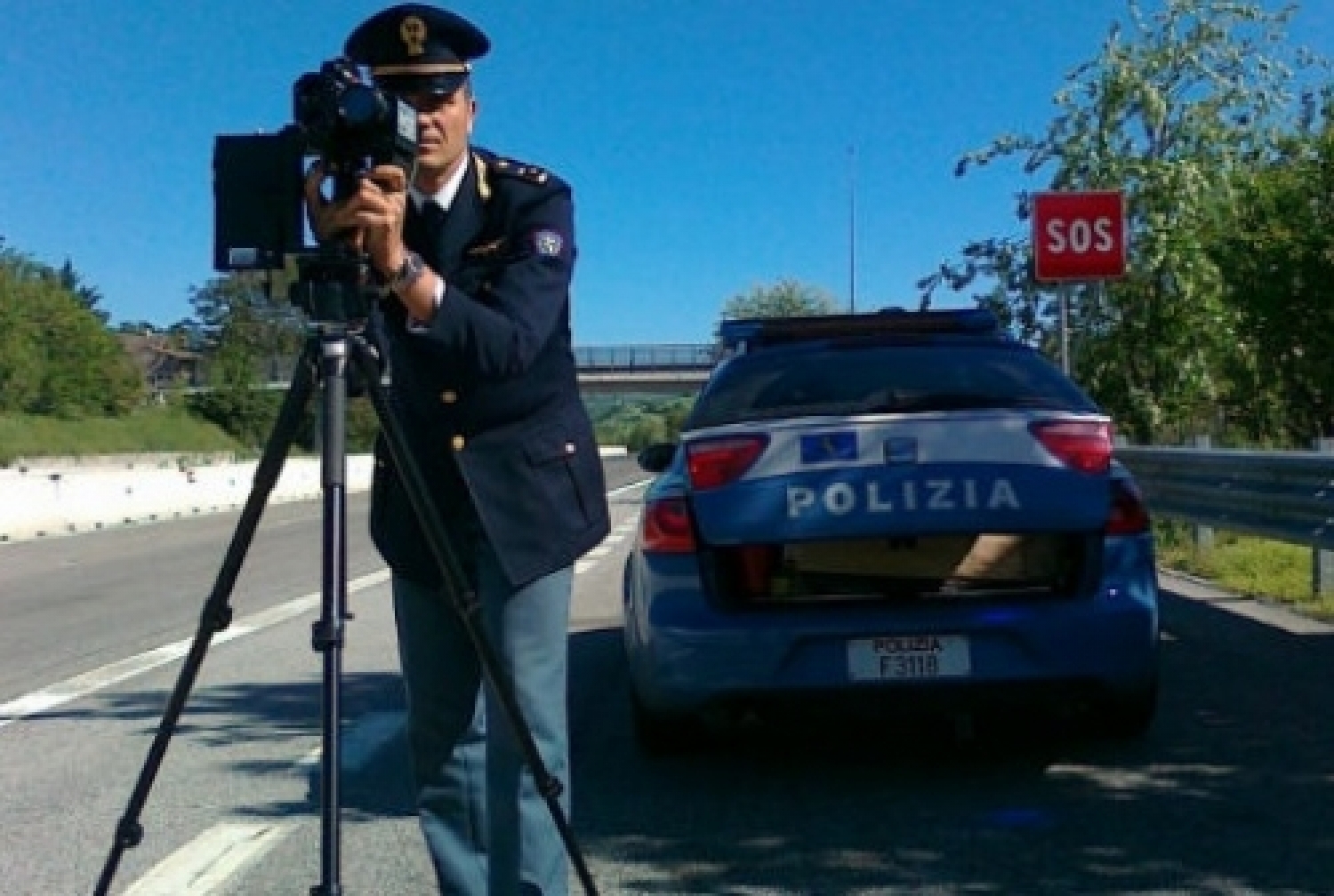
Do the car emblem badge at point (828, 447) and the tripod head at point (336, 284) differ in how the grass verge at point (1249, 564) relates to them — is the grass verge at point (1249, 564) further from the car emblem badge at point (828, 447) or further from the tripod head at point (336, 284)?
the tripod head at point (336, 284)

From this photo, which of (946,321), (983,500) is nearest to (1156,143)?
(946,321)

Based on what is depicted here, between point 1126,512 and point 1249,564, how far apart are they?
22.0ft

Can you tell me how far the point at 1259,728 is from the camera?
6.01 meters

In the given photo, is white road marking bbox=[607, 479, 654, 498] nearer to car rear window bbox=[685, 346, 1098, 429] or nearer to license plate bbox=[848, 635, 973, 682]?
car rear window bbox=[685, 346, 1098, 429]

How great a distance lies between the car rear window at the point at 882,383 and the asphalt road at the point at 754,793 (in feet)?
4.17

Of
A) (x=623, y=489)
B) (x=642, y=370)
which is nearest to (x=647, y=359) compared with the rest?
(x=642, y=370)

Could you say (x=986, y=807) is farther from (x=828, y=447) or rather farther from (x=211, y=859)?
(x=211, y=859)

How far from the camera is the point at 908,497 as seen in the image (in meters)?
5.01

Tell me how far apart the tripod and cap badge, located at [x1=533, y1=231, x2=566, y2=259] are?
0.38 m

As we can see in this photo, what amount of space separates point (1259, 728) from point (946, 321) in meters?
2.02

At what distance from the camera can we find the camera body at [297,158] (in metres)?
2.47

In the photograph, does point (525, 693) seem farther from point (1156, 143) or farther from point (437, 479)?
point (1156, 143)

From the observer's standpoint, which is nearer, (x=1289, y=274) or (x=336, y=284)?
(x=336, y=284)

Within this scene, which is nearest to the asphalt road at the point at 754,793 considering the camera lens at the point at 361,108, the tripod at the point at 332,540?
the tripod at the point at 332,540
